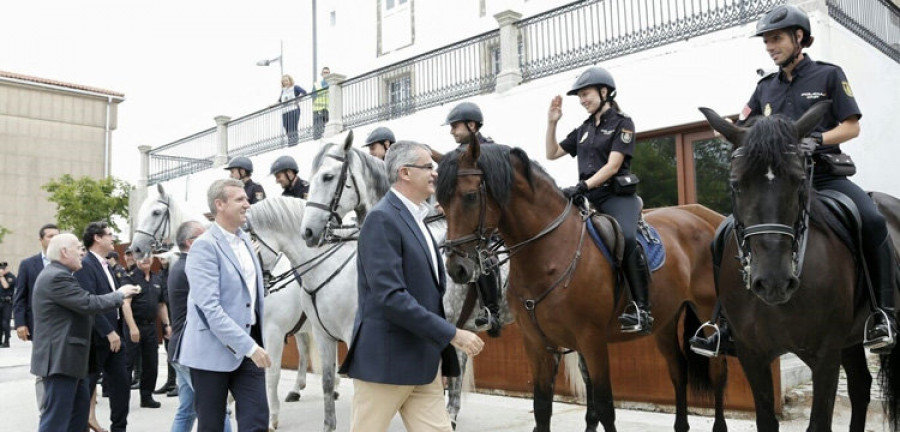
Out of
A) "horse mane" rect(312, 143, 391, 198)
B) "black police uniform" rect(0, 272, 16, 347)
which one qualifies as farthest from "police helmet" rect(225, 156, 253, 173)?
"black police uniform" rect(0, 272, 16, 347)

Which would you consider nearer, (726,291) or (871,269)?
(871,269)

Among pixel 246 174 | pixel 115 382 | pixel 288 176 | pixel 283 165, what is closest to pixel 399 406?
pixel 115 382

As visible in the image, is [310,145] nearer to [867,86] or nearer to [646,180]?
[646,180]

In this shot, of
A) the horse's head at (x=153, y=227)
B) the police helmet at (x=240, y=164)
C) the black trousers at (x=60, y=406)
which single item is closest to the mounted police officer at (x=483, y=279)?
the black trousers at (x=60, y=406)

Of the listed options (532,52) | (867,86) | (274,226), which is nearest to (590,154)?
(274,226)

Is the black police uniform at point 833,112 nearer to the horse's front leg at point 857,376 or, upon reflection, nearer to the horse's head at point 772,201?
the horse's head at point 772,201

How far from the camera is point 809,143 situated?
363 cm

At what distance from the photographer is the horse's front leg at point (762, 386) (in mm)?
3799

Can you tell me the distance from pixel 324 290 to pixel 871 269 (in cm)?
410

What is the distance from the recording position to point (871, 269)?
380cm

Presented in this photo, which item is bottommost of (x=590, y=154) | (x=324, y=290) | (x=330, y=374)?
(x=330, y=374)

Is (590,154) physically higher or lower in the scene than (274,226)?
higher

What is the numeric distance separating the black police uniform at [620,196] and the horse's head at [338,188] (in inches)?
64.3

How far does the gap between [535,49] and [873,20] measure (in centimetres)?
585
